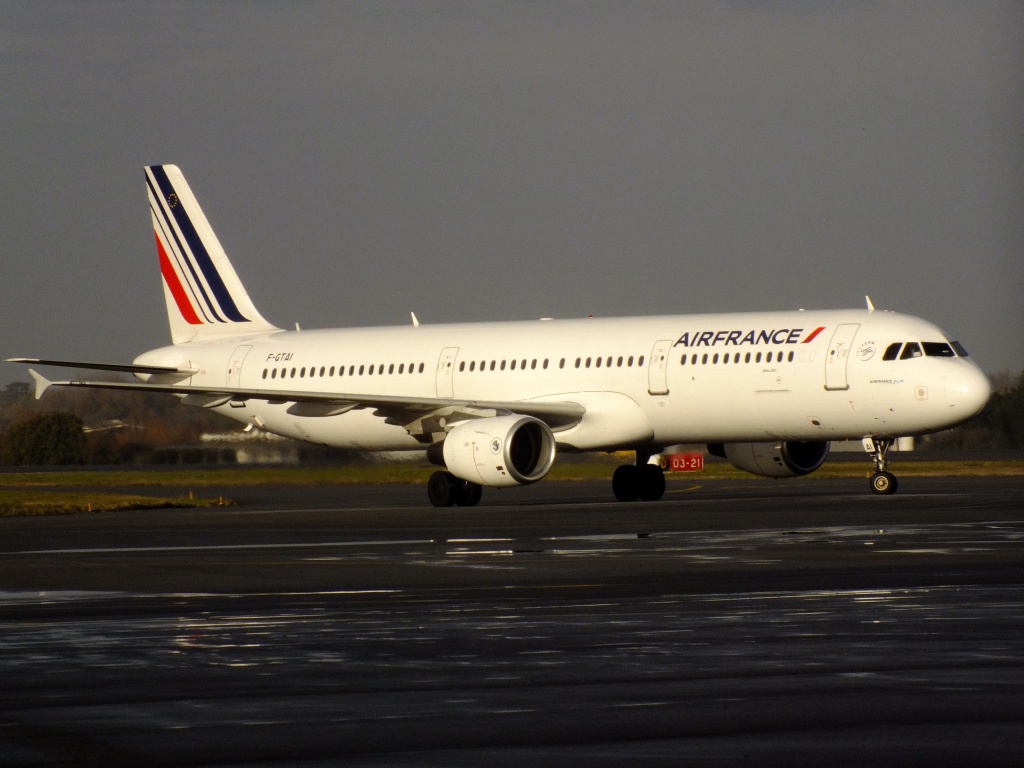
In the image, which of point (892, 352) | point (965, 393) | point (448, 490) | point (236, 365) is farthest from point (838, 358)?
point (236, 365)

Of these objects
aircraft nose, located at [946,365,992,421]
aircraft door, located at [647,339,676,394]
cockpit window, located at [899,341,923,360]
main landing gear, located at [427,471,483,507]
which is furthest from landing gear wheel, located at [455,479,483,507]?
aircraft nose, located at [946,365,992,421]

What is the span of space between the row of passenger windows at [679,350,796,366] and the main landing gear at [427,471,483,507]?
4939 millimetres

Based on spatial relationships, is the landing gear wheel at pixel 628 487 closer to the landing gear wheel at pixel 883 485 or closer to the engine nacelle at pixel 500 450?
the engine nacelle at pixel 500 450

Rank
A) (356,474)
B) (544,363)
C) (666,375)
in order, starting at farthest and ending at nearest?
(356,474) → (544,363) → (666,375)

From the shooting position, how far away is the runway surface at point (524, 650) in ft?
23.8

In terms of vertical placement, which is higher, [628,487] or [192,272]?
[192,272]

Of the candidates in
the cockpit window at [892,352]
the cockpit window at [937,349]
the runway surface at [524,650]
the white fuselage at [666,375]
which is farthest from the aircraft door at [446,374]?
the runway surface at [524,650]

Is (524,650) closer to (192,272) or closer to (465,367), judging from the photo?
(465,367)

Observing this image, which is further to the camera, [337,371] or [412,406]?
[337,371]

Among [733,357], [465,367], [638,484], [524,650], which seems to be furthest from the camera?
[465,367]

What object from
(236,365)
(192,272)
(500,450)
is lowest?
(500,450)

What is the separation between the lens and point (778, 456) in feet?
116

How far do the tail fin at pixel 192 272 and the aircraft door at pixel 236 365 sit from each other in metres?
1.41

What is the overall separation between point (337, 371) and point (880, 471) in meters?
12.5
